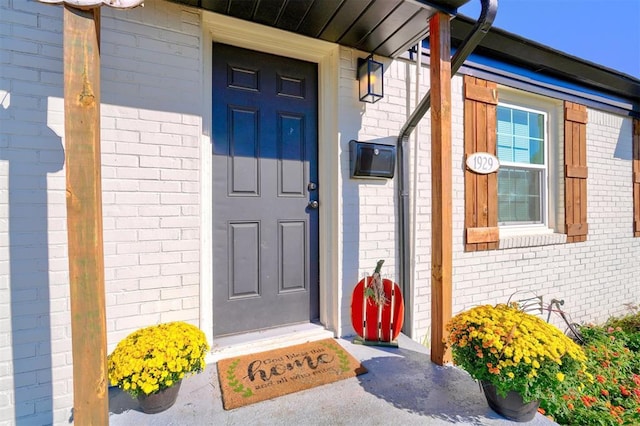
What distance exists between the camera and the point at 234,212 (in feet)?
6.91

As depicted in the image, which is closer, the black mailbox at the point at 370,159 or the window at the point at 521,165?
the black mailbox at the point at 370,159

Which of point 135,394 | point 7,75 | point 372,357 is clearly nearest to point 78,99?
point 7,75

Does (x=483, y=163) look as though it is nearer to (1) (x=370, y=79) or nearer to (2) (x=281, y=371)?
(1) (x=370, y=79)

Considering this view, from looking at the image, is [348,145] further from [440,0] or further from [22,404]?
[22,404]

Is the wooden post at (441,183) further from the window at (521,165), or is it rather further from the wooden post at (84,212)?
the wooden post at (84,212)

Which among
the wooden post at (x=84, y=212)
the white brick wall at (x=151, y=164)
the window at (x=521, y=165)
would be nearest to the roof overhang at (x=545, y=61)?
the window at (x=521, y=165)

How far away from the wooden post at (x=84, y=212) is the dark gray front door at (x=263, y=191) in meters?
0.87

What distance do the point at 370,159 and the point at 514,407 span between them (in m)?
1.67

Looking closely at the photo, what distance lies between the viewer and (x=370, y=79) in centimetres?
227

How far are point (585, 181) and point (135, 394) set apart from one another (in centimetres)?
467

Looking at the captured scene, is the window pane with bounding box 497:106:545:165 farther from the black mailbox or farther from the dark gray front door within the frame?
the dark gray front door

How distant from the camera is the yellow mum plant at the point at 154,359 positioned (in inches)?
52.6

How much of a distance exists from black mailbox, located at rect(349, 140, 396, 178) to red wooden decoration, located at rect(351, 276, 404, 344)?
0.79 m

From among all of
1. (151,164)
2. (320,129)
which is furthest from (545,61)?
(151,164)
